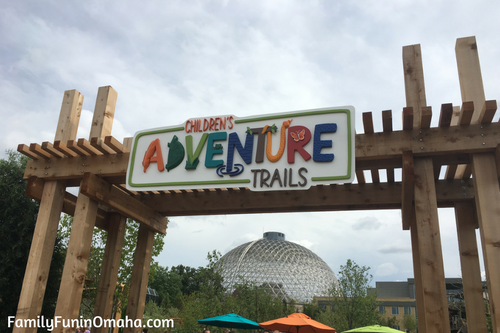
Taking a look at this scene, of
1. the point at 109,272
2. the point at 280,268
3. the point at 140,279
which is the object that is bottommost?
the point at 140,279

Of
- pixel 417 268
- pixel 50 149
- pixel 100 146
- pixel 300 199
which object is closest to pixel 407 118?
pixel 300 199

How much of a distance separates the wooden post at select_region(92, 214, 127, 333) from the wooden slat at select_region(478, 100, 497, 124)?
727 cm

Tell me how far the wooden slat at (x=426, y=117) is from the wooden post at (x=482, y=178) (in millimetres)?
530

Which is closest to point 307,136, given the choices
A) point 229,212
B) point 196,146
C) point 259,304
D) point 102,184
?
point 196,146

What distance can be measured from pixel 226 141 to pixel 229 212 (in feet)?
7.42

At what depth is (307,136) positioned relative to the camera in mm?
5176

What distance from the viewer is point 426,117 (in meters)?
4.55

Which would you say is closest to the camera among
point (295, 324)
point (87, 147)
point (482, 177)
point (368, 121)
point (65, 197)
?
point (482, 177)

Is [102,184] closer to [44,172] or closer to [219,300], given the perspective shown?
[44,172]

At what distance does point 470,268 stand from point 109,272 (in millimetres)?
6859

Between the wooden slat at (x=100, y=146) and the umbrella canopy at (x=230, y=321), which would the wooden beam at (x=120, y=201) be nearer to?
the wooden slat at (x=100, y=146)

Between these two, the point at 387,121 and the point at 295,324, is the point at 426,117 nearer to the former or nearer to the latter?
the point at 387,121

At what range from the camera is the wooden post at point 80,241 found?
18.2ft

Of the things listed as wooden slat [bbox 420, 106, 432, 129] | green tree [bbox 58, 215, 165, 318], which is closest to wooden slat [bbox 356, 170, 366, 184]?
wooden slat [bbox 420, 106, 432, 129]
